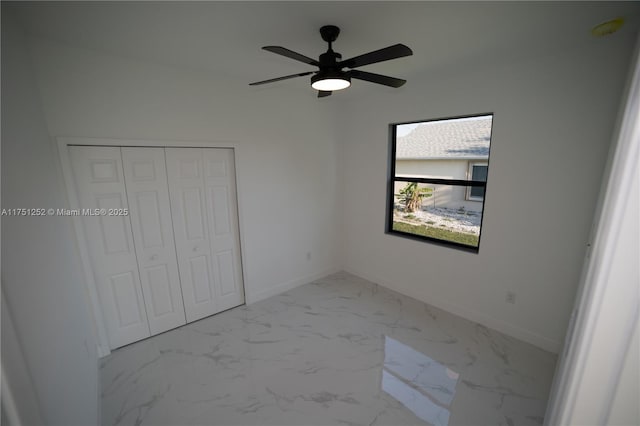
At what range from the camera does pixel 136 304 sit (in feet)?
8.75

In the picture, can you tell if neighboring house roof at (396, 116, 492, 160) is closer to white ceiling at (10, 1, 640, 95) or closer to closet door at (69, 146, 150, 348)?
white ceiling at (10, 1, 640, 95)

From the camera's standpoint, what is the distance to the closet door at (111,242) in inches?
91.0

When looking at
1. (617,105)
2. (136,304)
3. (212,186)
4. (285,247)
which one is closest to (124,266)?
(136,304)

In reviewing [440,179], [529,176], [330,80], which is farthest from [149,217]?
[529,176]

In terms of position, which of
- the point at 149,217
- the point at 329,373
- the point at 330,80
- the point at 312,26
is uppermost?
the point at 312,26

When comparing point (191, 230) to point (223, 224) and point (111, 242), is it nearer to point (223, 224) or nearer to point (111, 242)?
point (223, 224)

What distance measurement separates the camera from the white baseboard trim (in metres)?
3.43

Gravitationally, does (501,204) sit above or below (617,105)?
below

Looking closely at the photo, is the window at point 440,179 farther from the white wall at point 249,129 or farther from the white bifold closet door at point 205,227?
the white bifold closet door at point 205,227

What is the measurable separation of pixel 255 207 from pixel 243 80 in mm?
1472

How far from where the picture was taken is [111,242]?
2473 millimetres

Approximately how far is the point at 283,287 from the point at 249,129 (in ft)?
7.10

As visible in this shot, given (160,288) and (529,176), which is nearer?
(529,176)

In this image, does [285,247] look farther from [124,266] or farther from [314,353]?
[124,266]
